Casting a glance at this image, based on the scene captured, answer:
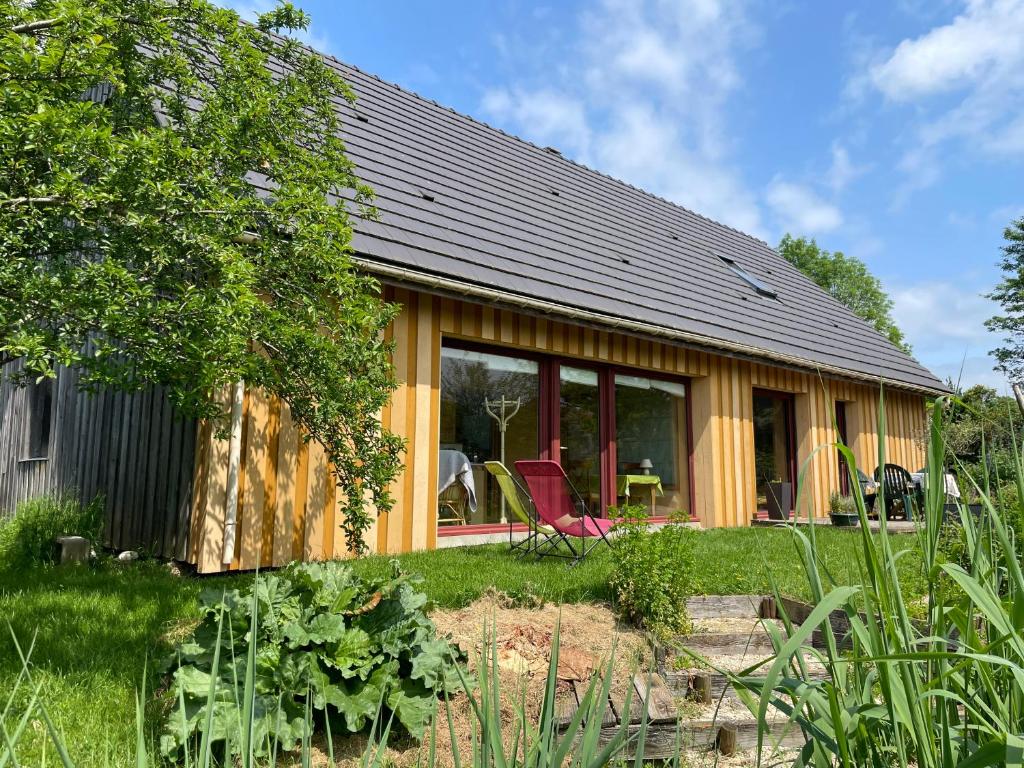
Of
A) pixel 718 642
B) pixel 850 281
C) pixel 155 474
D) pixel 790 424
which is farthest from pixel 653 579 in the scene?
pixel 850 281

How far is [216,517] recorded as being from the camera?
204 inches

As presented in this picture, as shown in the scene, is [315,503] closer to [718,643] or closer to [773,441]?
[718,643]

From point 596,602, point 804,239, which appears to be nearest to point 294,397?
point 596,602

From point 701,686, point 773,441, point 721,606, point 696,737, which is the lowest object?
point 696,737

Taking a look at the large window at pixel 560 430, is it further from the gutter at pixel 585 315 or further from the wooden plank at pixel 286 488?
the wooden plank at pixel 286 488

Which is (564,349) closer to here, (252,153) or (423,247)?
(423,247)

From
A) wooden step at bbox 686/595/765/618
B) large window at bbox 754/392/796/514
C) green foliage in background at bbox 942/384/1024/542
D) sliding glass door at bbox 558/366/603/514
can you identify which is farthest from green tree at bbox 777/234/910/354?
green foliage in background at bbox 942/384/1024/542

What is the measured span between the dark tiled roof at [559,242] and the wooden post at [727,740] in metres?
4.25

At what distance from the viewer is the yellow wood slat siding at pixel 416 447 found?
537 centimetres

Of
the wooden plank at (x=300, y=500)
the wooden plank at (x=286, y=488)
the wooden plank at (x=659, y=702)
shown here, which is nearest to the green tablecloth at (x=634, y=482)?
the wooden plank at (x=300, y=500)

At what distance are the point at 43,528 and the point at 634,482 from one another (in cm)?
641

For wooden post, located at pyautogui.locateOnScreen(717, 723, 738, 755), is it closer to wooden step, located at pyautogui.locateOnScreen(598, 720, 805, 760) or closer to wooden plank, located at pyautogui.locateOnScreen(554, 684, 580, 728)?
wooden step, located at pyautogui.locateOnScreen(598, 720, 805, 760)

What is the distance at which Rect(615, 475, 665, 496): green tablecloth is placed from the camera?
8541 mm

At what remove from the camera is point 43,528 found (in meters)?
6.18
